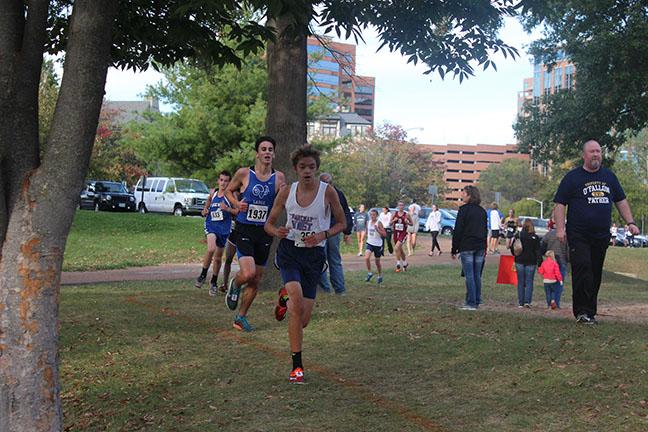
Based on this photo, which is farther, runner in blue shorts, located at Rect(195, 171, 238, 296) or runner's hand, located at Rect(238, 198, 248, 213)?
runner in blue shorts, located at Rect(195, 171, 238, 296)

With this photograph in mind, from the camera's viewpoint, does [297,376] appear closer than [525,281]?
Yes

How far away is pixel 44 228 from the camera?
4.77m

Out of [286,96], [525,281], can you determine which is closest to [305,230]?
[286,96]

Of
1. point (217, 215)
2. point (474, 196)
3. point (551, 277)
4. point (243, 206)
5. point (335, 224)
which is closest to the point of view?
point (335, 224)

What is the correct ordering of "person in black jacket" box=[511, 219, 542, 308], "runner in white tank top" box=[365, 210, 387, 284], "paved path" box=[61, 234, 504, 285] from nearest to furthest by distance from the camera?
"person in black jacket" box=[511, 219, 542, 308] → "paved path" box=[61, 234, 504, 285] → "runner in white tank top" box=[365, 210, 387, 284]

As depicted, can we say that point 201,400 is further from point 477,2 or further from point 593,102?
point 593,102

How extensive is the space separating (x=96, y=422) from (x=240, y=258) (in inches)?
134

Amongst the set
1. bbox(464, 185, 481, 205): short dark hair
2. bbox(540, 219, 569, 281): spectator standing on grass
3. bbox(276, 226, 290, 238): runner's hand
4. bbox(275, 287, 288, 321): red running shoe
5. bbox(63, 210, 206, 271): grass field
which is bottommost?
bbox(63, 210, 206, 271): grass field

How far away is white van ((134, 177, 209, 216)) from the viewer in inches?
1596

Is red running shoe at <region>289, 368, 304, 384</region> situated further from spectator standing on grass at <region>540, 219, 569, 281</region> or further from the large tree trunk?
spectator standing on grass at <region>540, 219, 569, 281</region>

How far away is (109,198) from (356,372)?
38772mm

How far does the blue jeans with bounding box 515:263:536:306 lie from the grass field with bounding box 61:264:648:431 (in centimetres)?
344

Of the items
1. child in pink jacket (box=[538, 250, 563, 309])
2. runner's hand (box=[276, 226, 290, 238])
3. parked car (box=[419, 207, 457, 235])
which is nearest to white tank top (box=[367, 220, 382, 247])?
child in pink jacket (box=[538, 250, 563, 309])

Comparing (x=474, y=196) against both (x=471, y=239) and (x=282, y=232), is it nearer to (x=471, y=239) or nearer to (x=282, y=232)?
(x=471, y=239)
